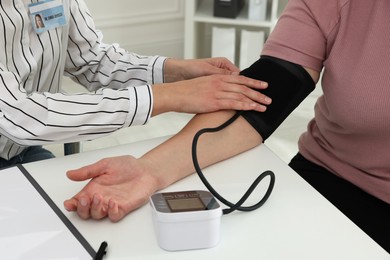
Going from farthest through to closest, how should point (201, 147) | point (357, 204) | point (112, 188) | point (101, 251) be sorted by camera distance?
point (357, 204)
point (201, 147)
point (112, 188)
point (101, 251)

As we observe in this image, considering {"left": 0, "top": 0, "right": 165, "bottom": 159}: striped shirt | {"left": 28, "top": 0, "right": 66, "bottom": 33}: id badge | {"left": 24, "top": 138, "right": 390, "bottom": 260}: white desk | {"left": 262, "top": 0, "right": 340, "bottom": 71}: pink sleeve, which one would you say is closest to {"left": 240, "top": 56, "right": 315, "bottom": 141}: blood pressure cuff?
{"left": 262, "top": 0, "right": 340, "bottom": 71}: pink sleeve

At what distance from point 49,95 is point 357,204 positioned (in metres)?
0.70

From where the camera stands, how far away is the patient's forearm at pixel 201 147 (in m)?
1.02

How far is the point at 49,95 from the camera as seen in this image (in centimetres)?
115

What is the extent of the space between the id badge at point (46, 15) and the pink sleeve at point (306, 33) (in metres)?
0.51

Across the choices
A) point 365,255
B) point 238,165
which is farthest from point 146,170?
point 365,255

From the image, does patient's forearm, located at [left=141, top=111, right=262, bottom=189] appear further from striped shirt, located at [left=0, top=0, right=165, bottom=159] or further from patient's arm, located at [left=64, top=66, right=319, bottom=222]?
striped shirt, located at [left=0, top=0, right=165, bottom=159]

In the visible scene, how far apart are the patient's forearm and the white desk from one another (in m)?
0.02

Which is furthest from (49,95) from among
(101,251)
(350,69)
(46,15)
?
(350,69)

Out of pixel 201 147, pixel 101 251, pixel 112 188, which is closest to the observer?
pixel 101 251

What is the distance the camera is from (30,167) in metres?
1.03

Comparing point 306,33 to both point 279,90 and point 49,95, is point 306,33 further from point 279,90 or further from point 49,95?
point 49,95

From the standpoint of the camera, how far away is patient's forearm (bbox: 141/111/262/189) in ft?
3.34

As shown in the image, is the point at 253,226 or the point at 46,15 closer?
the point at 253,226
